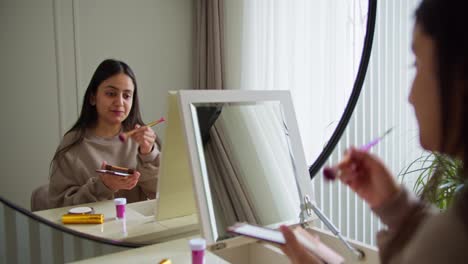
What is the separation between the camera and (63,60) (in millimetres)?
760

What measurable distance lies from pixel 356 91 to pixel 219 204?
0.58 m

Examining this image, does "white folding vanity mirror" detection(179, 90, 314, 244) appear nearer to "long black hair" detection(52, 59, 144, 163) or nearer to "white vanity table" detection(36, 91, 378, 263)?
"white vanity table" detection(36, 91, 378, 263)

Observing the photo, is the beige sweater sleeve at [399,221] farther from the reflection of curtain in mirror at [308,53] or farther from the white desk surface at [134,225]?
the reflection of curtain in mirror at [308,53]

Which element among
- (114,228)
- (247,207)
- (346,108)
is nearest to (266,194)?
(247,207)

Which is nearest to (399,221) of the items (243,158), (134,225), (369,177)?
(369,177)

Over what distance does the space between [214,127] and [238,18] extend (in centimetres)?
52

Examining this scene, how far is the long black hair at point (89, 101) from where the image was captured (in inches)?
31.5

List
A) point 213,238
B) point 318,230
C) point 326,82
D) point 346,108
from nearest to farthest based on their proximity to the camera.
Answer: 1. point 213,238
2. point 318,230
3. point 346,108
4. point 326,82

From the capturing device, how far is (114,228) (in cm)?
78

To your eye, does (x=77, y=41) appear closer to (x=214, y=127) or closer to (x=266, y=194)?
(x=214, y=127)

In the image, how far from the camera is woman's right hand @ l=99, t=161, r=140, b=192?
838mm

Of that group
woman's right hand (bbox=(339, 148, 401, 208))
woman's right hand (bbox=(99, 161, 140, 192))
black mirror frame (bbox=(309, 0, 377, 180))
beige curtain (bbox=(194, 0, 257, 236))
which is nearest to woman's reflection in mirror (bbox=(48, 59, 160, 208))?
woman's right hand (bbox=(99, 161, 140, 192))

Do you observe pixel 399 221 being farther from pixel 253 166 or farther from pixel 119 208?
pixel 119 208

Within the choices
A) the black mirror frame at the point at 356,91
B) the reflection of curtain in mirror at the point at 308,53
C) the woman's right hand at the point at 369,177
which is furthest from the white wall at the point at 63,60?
the woman's right hand at the point at 369,177
